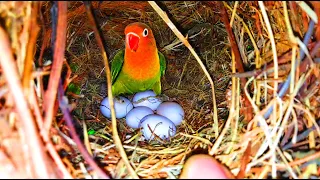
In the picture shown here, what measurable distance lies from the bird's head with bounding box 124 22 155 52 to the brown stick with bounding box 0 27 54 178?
84 centimetres

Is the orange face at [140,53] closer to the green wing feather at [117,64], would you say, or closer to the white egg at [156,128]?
the green wing feather at [117,64]

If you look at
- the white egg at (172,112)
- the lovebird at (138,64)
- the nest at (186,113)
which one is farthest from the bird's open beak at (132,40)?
the white egg at (172,112)

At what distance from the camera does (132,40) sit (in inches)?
57.9

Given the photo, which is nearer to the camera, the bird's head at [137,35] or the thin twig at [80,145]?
the thin twig at [80,145]

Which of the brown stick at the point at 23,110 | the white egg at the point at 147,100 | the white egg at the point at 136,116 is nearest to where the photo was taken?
the brown stick at the point at 23,110

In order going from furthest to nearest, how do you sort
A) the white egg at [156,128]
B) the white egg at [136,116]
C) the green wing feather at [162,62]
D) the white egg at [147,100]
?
the green wing feather at [162,62] < the white egg at [147,100] < the white egg at [136,116] < the white egg at [156,128]

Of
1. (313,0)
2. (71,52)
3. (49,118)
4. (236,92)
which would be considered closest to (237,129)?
(236,92)

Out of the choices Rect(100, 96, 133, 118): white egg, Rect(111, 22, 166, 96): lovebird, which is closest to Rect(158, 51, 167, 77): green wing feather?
Rect(111, 22, 166, 96): lovebird

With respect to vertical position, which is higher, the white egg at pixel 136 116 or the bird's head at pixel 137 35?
the bird's head at pixel 137 35

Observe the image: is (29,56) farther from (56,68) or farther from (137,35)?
(137,35)

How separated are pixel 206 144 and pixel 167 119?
12.0 inches

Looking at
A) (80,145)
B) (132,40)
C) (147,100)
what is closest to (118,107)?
(147,100)

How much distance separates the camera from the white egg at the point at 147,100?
154 centimetres

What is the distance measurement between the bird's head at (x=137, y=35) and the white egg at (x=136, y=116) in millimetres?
226
